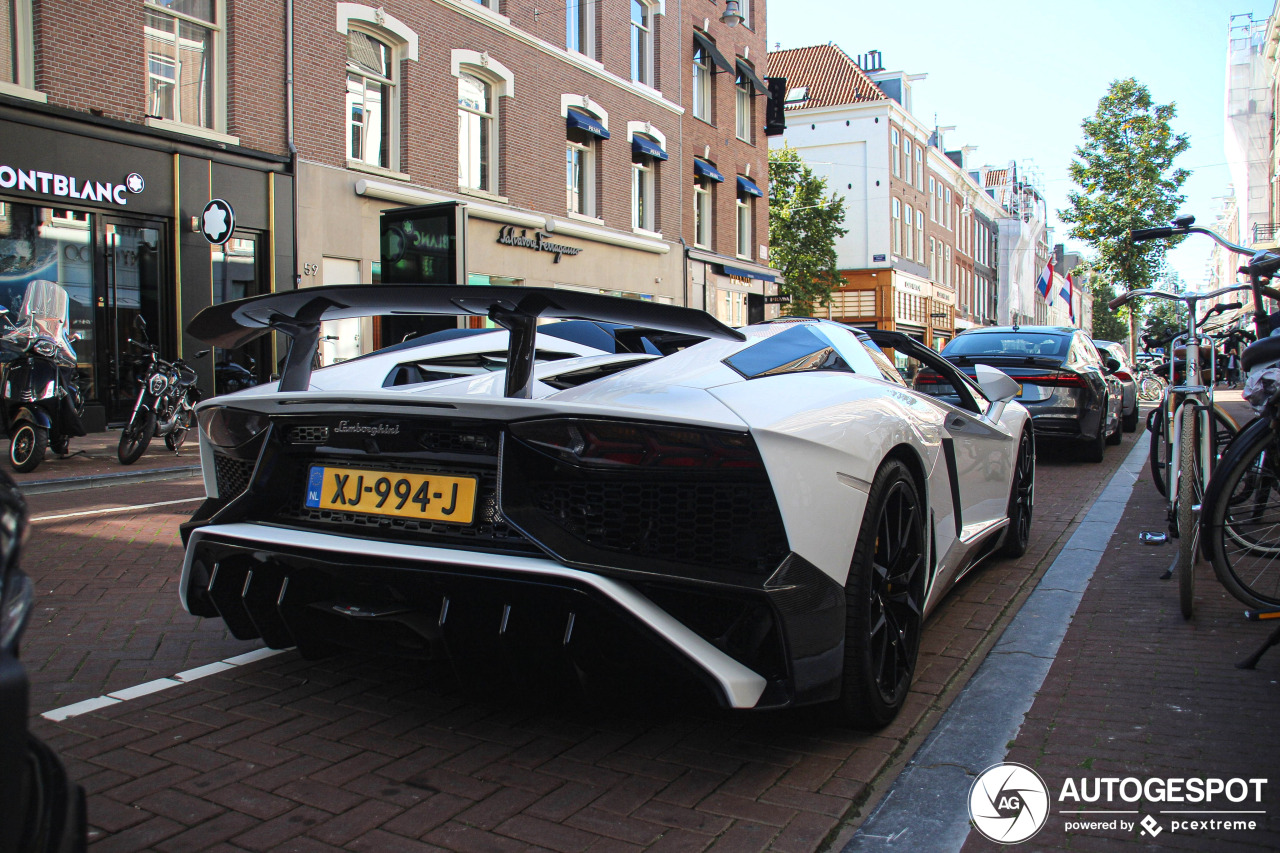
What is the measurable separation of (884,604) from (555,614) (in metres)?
1.05

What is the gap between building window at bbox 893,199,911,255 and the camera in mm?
47594

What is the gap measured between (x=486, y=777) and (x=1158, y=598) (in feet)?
10.7

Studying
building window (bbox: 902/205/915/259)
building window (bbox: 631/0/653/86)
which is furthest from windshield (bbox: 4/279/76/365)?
building window (bbox: 902/205/915/259)

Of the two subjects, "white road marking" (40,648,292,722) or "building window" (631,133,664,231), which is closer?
"white road marking" (40,648,292,722)

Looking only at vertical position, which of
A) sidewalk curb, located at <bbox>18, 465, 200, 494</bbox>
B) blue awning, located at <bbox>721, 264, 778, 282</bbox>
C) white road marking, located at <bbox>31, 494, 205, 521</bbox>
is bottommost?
white road marking, located at <bbox>31, 494, 205, 521</bbox>

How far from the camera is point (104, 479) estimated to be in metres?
8.72

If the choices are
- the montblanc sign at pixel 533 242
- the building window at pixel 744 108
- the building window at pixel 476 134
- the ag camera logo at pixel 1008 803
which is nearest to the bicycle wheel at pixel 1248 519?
the ag camera logo at pixel 1008 803

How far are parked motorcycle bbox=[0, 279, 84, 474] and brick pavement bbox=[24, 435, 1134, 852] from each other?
639 cm

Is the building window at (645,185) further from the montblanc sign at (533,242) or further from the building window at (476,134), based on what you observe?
the building window at (476,134)

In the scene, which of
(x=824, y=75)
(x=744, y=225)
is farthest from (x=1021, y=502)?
(x=824, y=75)

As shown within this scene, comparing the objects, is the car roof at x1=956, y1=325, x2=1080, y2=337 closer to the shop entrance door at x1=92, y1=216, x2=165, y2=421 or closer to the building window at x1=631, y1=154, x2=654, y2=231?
the shop entrance door at x1=92, y1=216, x2=165, y2=421

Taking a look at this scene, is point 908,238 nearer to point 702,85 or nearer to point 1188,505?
point 702,85

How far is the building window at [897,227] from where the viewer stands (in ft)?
156

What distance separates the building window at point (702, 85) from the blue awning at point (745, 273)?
430 cm
